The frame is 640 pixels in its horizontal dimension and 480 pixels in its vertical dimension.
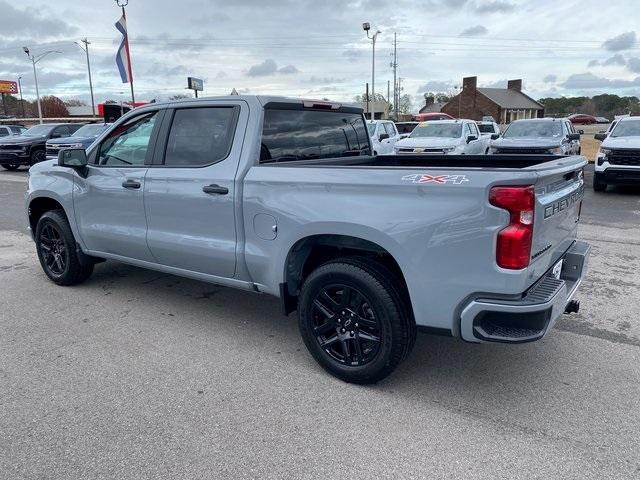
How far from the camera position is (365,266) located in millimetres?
3252

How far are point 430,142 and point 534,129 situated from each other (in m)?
3.10

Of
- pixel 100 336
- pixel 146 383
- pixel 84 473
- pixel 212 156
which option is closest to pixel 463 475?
pixel 84 473

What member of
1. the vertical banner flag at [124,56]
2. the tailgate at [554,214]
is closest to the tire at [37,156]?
the vertical banner flag at [124,56]

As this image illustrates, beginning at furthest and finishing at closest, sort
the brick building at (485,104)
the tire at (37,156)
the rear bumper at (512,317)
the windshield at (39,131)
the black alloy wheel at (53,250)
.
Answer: the brick building at (485,104)
the windshield at (39,131)
the tire at (37,156)
the black alloy wheel at (53,250)
the rear bumper at (512,317)

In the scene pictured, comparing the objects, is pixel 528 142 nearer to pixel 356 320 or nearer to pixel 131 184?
pixel 131 184

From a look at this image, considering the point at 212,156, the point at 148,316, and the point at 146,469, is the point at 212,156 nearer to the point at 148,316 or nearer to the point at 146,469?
the point at 148,316

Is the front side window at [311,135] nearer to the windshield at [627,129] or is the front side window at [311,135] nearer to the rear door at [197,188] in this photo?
the rear door at [197,188]

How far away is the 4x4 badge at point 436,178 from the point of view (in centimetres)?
279

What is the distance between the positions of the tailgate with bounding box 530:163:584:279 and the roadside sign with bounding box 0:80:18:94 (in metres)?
89.8

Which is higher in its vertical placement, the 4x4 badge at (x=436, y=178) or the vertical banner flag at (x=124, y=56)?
the vertical banner flag at (x=124, y=56)

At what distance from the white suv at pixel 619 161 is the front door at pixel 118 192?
416 inches

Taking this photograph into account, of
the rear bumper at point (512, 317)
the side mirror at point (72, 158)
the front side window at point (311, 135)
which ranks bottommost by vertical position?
the rear bumper at point (512, 317)

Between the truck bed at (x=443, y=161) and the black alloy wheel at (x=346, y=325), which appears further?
the truck bed at (x=443, y=161)

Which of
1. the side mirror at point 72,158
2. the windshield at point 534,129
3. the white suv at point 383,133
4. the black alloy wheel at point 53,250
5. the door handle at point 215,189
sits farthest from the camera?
the white suv at point 383,133
